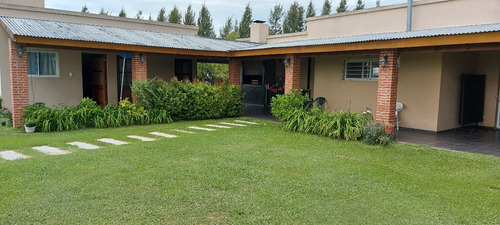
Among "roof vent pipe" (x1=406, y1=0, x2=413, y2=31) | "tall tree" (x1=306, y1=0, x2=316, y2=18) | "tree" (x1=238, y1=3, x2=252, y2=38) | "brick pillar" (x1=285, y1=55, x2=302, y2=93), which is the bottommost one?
"brick pillar" (x1=285, y1=55, x2=302, y2=93)

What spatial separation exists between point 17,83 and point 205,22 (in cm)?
2393

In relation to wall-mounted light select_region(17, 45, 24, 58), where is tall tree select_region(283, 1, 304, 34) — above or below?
above

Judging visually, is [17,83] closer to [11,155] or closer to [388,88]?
[11,155]

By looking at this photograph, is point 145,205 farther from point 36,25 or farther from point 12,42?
point 36,25

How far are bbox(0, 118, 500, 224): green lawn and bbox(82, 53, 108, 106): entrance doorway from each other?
229 inches

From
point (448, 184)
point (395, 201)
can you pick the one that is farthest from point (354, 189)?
point (448, 184)

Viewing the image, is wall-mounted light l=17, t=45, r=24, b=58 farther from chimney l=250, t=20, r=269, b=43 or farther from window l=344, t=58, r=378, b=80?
chimney l=250, t=20, r=269, b=43

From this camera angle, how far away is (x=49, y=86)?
1175 cm

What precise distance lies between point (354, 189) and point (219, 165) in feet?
6.79

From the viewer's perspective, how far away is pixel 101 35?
10914 millimetres

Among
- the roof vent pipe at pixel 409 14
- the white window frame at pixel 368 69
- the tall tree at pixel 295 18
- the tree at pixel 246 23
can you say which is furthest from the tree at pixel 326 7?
the white window frame at pixel 368 69

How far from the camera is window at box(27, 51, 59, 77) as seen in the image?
11.3 meters

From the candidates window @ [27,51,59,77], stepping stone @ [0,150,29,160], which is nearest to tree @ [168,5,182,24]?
window @ [27,51,59,77]

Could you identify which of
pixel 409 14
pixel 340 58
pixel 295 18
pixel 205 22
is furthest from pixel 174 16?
pixel 409 14
